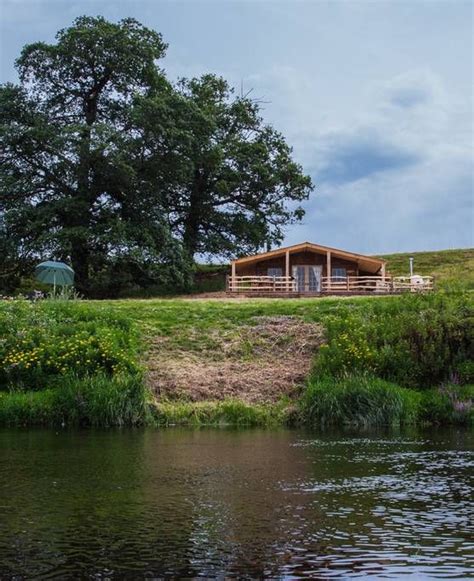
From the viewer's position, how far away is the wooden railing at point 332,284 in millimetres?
52062

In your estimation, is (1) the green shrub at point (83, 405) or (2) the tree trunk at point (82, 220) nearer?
(1) the green shrub at point (83, 405)

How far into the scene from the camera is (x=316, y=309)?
31.5 m

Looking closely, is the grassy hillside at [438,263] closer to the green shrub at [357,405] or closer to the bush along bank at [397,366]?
the bush along bank at [397,366]

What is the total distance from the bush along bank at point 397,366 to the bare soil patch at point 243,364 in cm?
103

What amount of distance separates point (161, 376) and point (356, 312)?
300 inches

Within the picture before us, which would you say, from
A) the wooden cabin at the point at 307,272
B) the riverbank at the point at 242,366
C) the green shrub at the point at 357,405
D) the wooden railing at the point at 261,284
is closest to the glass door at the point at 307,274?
the wooden cabin at the point at 307,272

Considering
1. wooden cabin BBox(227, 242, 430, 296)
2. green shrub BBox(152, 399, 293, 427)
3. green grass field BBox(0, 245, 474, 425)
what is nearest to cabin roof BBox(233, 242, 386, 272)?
wooden cabin BBox(227, 242, 430, 296)

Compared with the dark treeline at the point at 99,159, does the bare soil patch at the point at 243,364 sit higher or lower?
lower

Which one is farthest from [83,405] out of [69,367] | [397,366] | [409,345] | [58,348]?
[409,345]

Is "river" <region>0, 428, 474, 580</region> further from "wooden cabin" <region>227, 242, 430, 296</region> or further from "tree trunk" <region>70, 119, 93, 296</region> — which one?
"wooden cabin" <region>227, 242, 430, 296</region>

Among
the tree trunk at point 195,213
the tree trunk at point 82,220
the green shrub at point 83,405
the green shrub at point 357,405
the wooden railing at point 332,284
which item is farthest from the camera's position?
the tree trunk at point 195,213

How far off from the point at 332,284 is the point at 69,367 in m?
33.1

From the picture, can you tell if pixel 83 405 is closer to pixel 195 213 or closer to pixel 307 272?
pixel 307 272

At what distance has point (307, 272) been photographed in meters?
58.3
